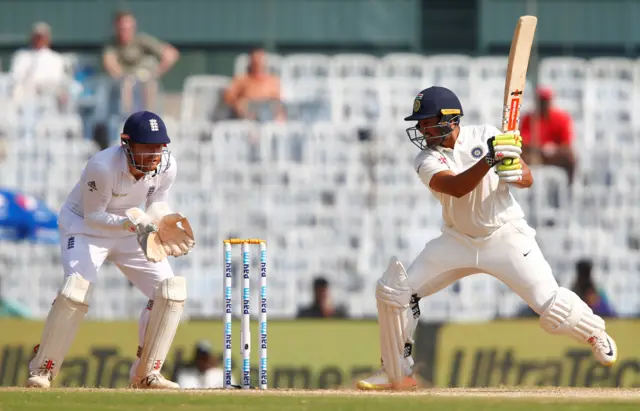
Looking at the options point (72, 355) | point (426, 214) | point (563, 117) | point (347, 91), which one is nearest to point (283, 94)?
point (347, 91)

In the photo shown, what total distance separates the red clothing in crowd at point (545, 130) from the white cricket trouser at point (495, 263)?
5292 mm

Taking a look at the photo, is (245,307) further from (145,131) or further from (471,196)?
(471,196)

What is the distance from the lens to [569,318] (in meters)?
6.78

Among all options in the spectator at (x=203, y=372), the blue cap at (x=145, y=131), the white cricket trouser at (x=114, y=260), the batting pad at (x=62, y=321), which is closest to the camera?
the blue cap at (x=145, y=131)

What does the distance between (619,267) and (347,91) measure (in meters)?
3.09

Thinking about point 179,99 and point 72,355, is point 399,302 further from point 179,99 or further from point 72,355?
point 179,99

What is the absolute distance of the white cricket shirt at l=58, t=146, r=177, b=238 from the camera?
7.22 metres

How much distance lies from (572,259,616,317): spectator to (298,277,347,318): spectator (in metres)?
2.03

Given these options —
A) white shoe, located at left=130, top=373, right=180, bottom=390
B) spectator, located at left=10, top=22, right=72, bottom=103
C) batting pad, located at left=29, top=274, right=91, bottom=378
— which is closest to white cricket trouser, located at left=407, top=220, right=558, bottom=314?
white shoe, located at left=130, top=373, right=180, bottom=390

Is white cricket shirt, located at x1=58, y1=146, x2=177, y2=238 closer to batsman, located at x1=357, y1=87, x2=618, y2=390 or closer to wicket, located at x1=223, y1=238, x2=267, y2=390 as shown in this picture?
wicket, located at x1=223, y1=238, x2=267, y2=390

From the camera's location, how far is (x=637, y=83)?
12789 millimetres

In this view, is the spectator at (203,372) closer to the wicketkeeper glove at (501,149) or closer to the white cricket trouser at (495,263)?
the white cricket trouser at (495,263)

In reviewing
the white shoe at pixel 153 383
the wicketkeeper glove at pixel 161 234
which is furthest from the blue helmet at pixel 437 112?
the white shoe at pixel 153 383

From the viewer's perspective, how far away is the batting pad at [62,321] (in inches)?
283
